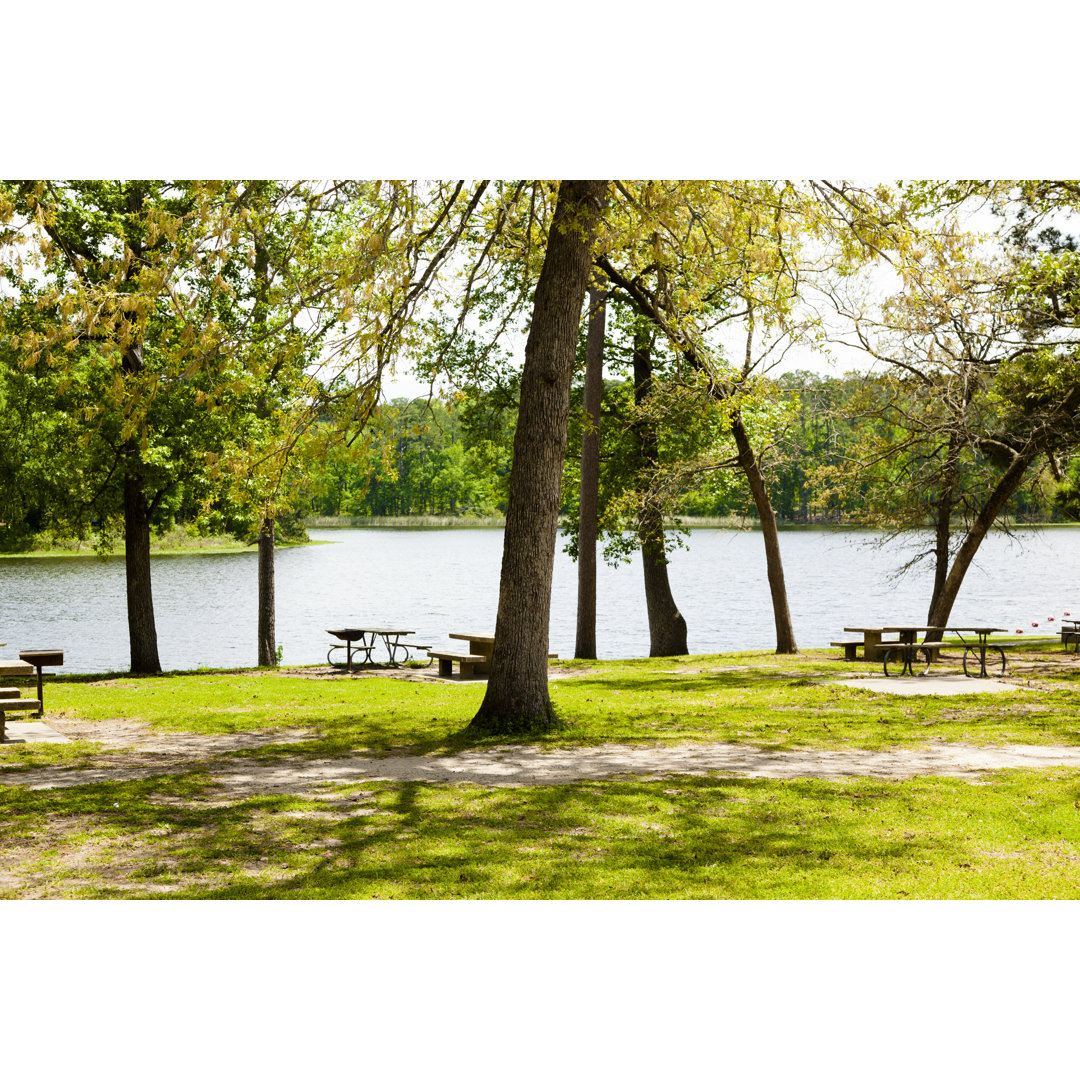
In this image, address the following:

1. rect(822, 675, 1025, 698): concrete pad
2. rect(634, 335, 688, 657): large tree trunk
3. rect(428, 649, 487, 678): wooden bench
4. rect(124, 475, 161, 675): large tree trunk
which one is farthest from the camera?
rect(634, 335, 688, 657): large tree trunk

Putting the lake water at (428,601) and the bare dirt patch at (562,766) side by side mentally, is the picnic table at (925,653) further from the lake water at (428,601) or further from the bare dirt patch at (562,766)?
the bare dirt patch at (562,766)

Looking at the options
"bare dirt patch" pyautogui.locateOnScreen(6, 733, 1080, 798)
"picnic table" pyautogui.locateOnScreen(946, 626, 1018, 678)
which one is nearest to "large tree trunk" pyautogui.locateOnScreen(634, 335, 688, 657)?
"picnic table" pyautogui.locateOnScreen(946, 626, 1018, 678)

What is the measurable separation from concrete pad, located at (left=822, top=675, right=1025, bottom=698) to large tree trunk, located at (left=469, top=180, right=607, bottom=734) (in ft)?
16.2

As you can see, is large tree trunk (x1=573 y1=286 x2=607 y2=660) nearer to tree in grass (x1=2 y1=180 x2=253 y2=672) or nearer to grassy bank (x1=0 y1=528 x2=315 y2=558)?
tree in grass (x1=2 y1=180 x2=253 y2=672)

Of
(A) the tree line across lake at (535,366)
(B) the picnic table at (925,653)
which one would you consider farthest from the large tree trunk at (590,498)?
(B) the picnic table at (925,653)

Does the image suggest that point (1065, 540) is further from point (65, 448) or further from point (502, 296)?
point (65, 448)

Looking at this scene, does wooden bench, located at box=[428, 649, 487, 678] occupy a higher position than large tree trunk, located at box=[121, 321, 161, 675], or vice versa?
A: large tree trunk, located at box=[121, 321, 161, 675]

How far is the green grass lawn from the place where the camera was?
5152 millimetres

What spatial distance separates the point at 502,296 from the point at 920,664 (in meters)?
9.00

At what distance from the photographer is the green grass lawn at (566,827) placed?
→ 16.9 feet

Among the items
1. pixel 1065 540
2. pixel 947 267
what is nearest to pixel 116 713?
pixel 947 267

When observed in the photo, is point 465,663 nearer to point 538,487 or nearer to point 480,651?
point 480,651

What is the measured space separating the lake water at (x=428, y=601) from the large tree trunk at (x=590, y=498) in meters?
5.14

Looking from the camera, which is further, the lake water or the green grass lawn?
the lake water
